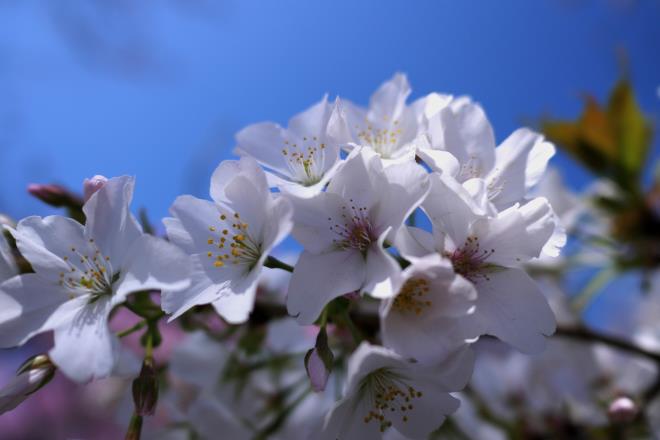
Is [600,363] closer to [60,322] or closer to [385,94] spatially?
[385,94]

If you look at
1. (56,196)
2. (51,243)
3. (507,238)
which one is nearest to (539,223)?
(507,238)

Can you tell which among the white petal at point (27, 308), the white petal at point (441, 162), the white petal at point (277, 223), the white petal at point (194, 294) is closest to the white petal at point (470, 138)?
the white petal at point (441, 162)

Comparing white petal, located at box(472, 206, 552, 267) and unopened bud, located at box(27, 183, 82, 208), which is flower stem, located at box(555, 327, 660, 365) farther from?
unopened bud, located at box(27, 183, 82, 208)

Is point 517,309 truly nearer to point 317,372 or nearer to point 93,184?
point 317,372

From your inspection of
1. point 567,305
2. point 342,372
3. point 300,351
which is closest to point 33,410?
point 300,351

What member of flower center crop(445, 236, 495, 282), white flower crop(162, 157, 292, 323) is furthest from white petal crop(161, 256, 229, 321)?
flower center crop(445, 236, 495, 282)

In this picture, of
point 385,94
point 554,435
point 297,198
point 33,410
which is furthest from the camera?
point 33,410
